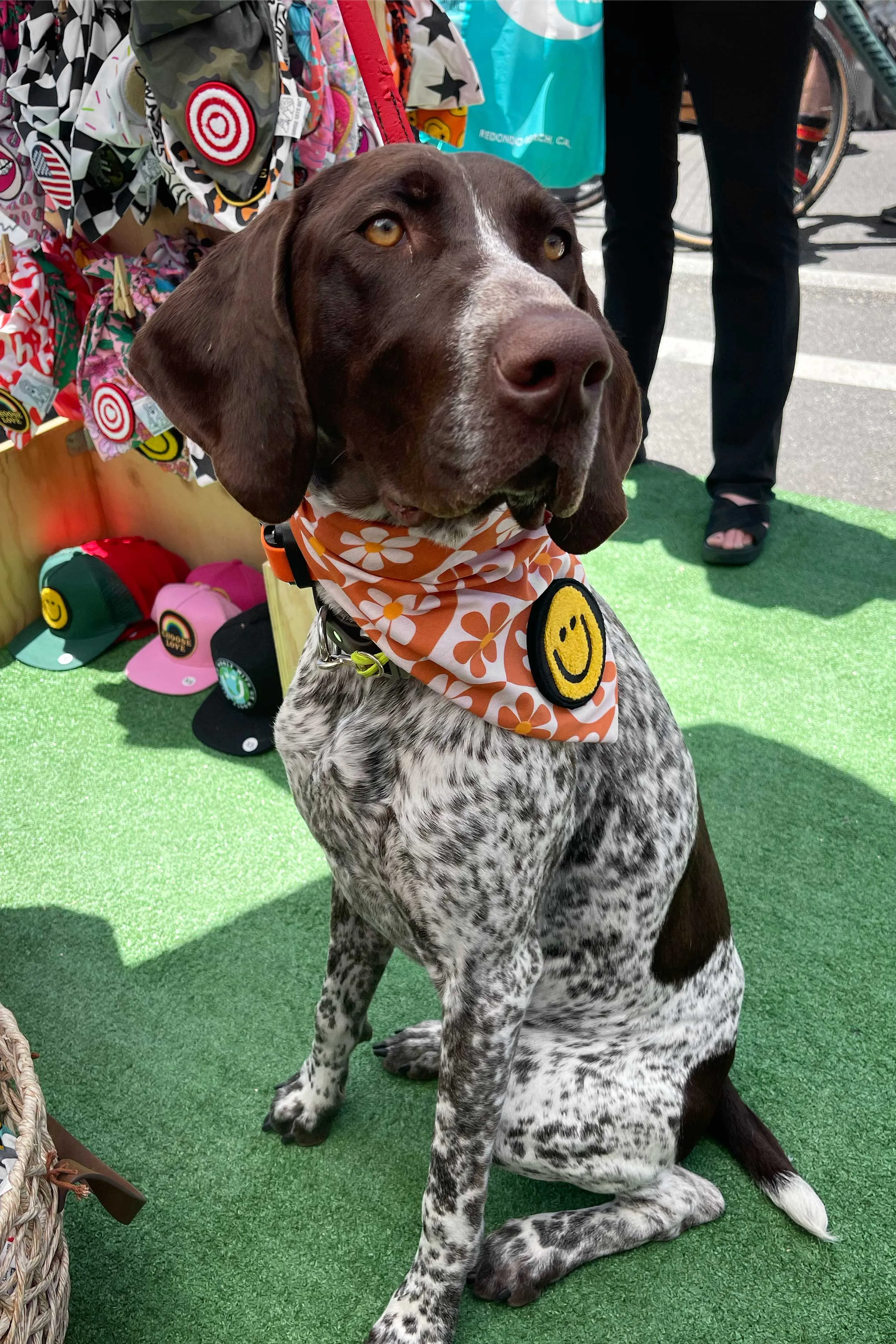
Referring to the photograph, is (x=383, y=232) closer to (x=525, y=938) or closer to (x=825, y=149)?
(x=525, y=938)

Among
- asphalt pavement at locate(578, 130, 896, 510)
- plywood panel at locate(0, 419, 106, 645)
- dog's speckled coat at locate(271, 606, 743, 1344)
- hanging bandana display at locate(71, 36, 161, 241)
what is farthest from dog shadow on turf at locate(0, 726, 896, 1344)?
asphalt pavement at locate(578, 130, 896, 510)

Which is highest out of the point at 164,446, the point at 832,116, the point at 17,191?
the point at 17,191

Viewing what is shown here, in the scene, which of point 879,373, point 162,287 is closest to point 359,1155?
point 162,287

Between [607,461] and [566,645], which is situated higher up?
[607,461]

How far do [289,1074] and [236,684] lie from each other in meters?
1.20

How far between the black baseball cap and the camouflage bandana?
4.12 feet

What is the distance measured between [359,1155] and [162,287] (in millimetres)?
2179

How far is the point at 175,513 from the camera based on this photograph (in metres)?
3.56

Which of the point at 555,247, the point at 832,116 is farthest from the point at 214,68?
the point at 832,116

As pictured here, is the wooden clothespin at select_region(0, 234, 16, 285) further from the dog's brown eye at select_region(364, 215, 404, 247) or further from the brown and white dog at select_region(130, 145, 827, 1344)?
the dog's brown eye at select_region(364, 215, 404, 247)

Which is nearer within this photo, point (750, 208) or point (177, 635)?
point (177, 635)

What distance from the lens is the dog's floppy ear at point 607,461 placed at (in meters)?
1.54

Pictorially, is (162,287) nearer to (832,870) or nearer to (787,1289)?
(832,870)

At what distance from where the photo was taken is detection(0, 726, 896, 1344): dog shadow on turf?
5.95 ft
